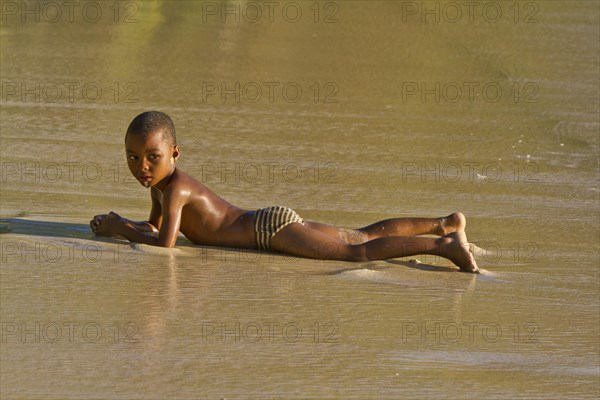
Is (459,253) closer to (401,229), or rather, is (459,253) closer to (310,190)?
(401,229)

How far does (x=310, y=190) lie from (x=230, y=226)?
1578mm

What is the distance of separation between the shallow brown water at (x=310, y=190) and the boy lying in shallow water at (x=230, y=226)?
0.41 ft

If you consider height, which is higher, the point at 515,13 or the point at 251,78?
the point at 515,13

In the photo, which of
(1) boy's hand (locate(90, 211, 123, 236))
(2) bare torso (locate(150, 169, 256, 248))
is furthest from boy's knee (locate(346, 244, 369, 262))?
(1) boy's hand (locate(90, 211, 123, 236))

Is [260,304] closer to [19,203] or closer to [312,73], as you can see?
[19,203]

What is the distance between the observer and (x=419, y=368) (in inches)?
153

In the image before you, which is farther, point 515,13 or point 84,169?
point 515,13

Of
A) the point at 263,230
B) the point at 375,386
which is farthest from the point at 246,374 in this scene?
the point at 263,230

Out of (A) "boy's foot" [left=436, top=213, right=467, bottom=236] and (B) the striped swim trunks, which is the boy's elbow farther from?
(A) "boy's foot" [left=436, top=213, right=467, bottom=236]

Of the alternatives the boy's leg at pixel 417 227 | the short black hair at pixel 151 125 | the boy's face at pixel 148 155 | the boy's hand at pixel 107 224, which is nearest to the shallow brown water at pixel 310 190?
the boy's hand at pixel 107 224

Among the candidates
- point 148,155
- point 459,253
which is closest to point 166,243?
point 148,155

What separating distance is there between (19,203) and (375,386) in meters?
3.33

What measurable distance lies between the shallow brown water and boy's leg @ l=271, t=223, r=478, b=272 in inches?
4.2

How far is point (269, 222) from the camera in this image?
18.5 ft
